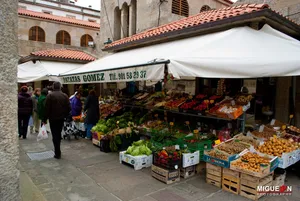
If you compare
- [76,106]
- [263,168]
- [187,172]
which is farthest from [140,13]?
[263,168]

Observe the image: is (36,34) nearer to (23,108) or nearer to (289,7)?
(23,108)

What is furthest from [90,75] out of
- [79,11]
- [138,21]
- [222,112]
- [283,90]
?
[79,11]

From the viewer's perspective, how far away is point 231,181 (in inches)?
171

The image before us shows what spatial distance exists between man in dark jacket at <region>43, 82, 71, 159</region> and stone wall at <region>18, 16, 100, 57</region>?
11867 mm

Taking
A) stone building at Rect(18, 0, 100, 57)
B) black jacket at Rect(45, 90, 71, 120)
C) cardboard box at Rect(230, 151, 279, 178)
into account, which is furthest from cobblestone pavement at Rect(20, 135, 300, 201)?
stone building at Rect(18, 0, 100, 57)

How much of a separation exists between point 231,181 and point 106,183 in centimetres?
245

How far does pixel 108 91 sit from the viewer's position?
49.3ft

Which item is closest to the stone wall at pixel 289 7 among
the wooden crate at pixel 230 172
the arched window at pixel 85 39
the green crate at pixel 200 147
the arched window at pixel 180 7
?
the green crate at pixel 200 147

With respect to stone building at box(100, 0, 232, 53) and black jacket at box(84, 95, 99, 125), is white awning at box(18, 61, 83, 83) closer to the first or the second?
black jacket at box(84, 95, 99, 125)

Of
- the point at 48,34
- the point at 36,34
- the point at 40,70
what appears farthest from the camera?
the point at 48,34

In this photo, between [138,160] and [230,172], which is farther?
[138,160]

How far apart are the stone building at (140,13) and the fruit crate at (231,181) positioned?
31.8ft

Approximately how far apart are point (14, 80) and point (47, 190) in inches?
138

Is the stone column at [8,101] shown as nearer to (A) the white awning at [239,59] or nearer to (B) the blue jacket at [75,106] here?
(A) the white awning at [239,59]
